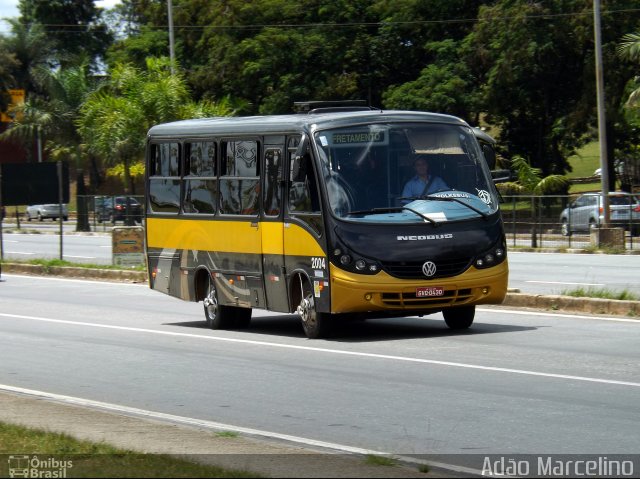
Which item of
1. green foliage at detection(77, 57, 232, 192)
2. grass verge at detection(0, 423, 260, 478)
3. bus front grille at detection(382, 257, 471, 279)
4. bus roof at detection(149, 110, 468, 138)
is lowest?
grass verge at detection(0, 423, 260, 478)

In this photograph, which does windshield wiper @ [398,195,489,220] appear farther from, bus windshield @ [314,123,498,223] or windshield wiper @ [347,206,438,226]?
windshield wiper @ [347,206,438,226]

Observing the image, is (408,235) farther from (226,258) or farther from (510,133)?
(510,133)

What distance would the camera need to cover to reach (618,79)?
152ft

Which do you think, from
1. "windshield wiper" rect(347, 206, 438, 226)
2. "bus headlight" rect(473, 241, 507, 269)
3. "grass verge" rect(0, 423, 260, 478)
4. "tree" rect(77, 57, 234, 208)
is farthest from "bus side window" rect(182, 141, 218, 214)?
"tree" rect(77, 57, 234, 208)

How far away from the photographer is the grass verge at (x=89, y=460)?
6898mm

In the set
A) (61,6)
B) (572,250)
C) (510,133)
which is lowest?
(572,250)

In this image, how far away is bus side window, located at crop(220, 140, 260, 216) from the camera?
53.7 feet

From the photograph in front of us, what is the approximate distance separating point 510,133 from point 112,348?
43.4m

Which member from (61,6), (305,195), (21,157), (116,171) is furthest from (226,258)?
(61,6)

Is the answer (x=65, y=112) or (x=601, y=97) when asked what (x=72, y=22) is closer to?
(x=65, y=112)

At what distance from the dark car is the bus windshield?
103ft

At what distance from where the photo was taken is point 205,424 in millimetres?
9484

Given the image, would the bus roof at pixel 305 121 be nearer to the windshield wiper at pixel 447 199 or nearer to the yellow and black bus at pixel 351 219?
the yellow and black bus at pixel 351 219

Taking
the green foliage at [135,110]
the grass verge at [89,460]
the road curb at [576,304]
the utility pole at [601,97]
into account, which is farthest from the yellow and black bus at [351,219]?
the green foliage at [135,110]
